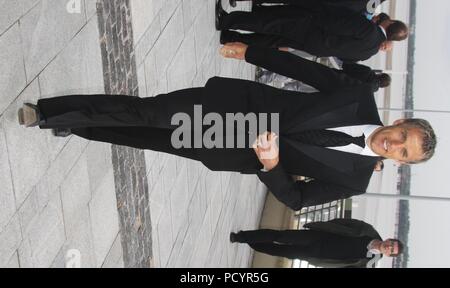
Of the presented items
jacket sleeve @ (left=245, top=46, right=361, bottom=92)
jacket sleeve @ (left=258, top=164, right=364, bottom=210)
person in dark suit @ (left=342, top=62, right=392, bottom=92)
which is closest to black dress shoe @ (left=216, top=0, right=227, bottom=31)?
person in dark suit @ (left=342, top=62, right=392, bottom=92)

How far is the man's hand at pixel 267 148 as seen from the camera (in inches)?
111

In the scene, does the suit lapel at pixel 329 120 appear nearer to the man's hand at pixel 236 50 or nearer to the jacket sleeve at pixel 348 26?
the man's hand at pixel 236 50

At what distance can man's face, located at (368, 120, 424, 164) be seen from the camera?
3.09 meters

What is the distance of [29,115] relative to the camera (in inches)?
122

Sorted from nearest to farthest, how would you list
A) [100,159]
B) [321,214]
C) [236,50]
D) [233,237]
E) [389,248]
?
1. [236,50]
2. [100,159]
3. [389,248]
4. [233,237]
5. [321,214]

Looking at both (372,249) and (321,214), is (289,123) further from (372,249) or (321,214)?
(321,214)

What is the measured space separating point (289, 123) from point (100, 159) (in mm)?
1691

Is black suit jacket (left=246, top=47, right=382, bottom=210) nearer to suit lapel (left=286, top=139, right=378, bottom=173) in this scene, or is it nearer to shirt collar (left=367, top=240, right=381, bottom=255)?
suit lapel (left=286, top=139, right=378, bottom=173)

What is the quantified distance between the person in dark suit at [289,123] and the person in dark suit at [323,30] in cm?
201

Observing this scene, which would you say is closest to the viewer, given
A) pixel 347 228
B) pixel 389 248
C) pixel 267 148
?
pixel 267 148

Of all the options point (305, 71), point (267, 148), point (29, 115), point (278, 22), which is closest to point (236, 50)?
point (305, 71)

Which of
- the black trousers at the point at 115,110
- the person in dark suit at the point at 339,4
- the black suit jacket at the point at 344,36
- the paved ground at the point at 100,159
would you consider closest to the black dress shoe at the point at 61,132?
the paved ground at the point at 100,159

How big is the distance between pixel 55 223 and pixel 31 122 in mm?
745
